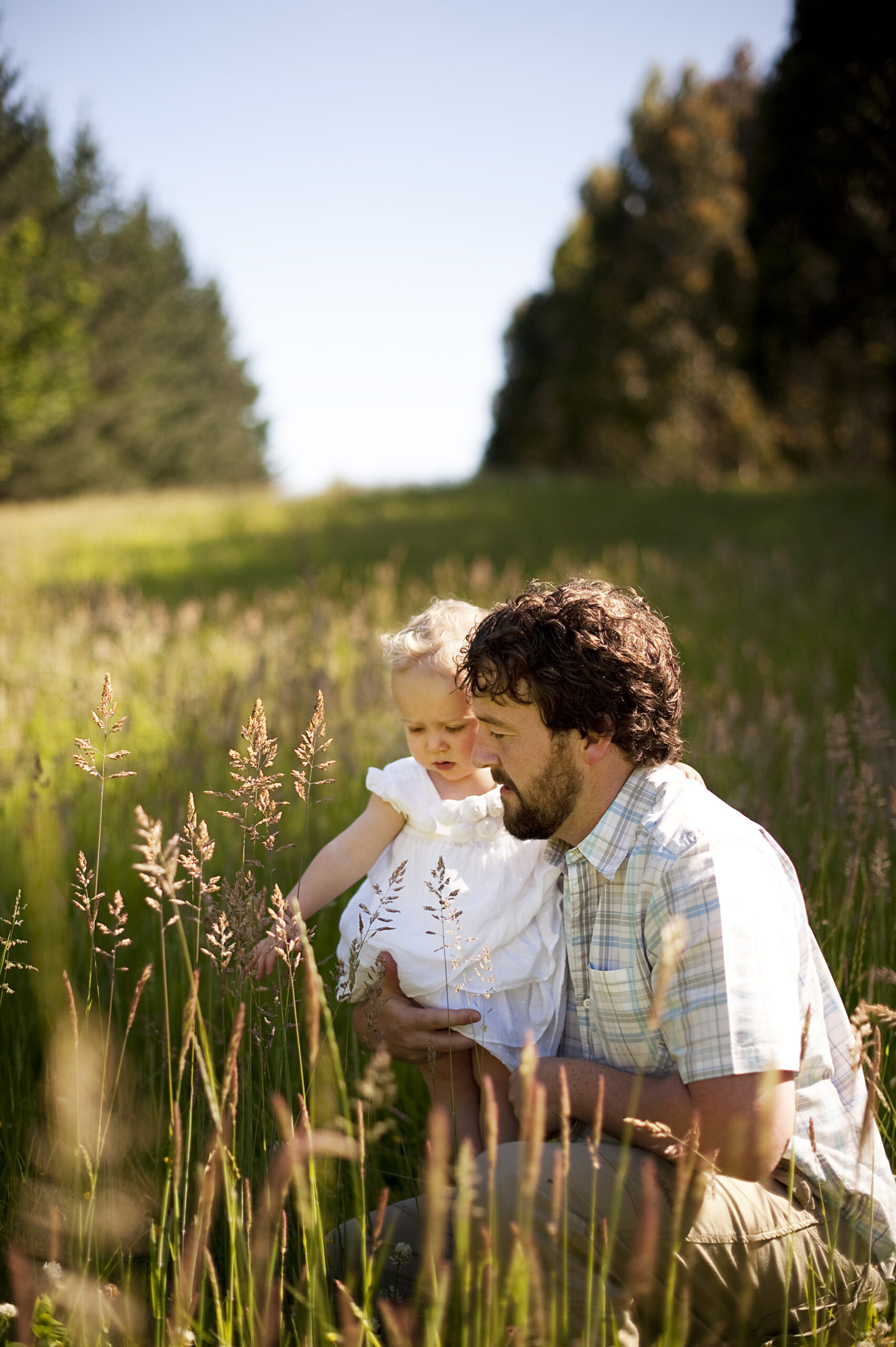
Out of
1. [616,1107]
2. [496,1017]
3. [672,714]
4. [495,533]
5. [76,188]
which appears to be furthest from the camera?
[76,188]

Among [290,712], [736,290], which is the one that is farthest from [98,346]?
[290,712]

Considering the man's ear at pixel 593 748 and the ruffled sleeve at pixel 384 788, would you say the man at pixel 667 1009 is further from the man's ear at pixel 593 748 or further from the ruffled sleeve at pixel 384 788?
the ruffled sleeve at pixel 384 788

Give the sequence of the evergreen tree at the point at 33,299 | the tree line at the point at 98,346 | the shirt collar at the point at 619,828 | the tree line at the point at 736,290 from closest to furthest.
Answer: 1. the shirt collar at the point at 619,828
2. the tree line at the point at 736,290
3. the evergreen tree at the point at 33,299
4. the tree line at the point at 98,346

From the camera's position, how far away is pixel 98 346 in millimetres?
37656

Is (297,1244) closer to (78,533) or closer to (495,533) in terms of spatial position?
(495,533)

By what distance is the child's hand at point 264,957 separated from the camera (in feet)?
6.08

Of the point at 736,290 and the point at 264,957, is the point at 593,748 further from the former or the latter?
the point at 736,290

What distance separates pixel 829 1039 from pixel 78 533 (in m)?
13.5

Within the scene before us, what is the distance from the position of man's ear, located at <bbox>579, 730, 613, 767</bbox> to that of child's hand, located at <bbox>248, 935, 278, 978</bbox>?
79cm

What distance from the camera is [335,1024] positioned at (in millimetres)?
2689

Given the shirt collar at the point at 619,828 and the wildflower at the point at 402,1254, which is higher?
the shirt collar at the point at 619,828

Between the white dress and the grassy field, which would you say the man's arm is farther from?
the grassy field

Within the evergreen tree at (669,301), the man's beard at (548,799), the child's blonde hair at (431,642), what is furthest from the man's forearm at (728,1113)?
the evergreen tree at (669,301)

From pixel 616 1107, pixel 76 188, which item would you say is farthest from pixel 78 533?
pixel 76 188
